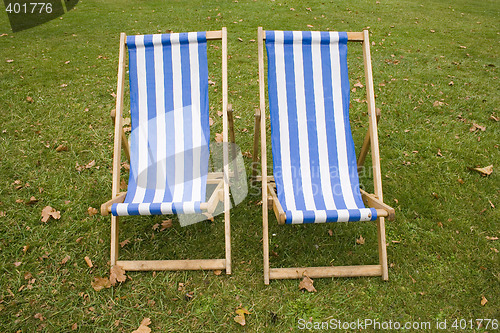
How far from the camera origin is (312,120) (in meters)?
2.75

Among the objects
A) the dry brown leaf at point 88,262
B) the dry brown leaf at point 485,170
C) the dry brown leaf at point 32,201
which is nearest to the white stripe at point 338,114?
the dry brown leaf at point 485,170

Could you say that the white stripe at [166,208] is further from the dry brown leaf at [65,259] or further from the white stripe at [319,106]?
the white stripe at [319,106]

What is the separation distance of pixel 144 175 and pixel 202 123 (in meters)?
0.65

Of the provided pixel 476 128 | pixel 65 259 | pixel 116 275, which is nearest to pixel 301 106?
pixel 116 275

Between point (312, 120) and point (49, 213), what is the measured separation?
8.04 ft

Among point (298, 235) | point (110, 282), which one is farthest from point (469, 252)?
point (110, 282)

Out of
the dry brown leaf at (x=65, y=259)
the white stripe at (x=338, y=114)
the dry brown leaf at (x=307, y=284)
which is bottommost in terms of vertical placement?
the dry brown leaf at (x=307, y=284)

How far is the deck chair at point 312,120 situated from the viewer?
8.47 feet

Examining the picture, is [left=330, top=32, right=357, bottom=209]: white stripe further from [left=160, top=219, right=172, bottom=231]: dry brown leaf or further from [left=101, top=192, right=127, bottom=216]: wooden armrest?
[left=101, top=192, right=127, bottom=216]: wooden armrest

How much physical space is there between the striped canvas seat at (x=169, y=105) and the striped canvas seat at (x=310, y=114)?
0.61 m

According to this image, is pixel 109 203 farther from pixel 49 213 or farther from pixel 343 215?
pixel 343 215

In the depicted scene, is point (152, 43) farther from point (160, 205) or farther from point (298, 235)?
point (298, 235)

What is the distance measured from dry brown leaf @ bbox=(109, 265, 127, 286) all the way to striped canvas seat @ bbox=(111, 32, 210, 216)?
745mm

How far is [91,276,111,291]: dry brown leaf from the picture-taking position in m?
2.41
